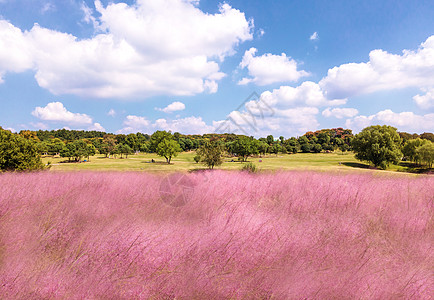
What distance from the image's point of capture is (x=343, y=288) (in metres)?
1.96

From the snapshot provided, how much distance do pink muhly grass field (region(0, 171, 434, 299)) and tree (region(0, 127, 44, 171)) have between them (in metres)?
18.1

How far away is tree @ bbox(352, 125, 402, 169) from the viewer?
41594 millimetres

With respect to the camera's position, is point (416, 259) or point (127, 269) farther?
point (416, 259)

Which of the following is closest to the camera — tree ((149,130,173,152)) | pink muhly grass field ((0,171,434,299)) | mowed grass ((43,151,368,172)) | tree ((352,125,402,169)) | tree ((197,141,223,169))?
pink muhly grass field ((0,171,434,299))

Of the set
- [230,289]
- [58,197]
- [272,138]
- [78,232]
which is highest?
[272,138]

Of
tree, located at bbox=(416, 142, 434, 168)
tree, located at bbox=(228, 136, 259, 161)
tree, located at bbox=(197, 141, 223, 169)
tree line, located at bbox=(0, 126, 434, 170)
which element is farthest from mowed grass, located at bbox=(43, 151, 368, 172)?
tree, located at bbox=(416, 142, 434, 168)

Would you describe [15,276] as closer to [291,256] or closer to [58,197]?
[58,197]

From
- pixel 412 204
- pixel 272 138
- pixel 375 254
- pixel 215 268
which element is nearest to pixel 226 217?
pixel 215 268

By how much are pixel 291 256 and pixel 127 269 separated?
1873 mm

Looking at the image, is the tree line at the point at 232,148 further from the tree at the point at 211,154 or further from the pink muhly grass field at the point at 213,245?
the pink muhly grass field at the point at 213,245

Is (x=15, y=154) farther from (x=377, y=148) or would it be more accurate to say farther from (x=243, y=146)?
(x=377, y=148)

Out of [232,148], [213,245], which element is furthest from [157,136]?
[213,245]

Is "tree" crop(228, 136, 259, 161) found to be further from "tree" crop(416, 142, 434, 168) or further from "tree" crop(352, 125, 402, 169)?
"tree" crop(416, 142, 434, 168)

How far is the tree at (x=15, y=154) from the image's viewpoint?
16.7m
